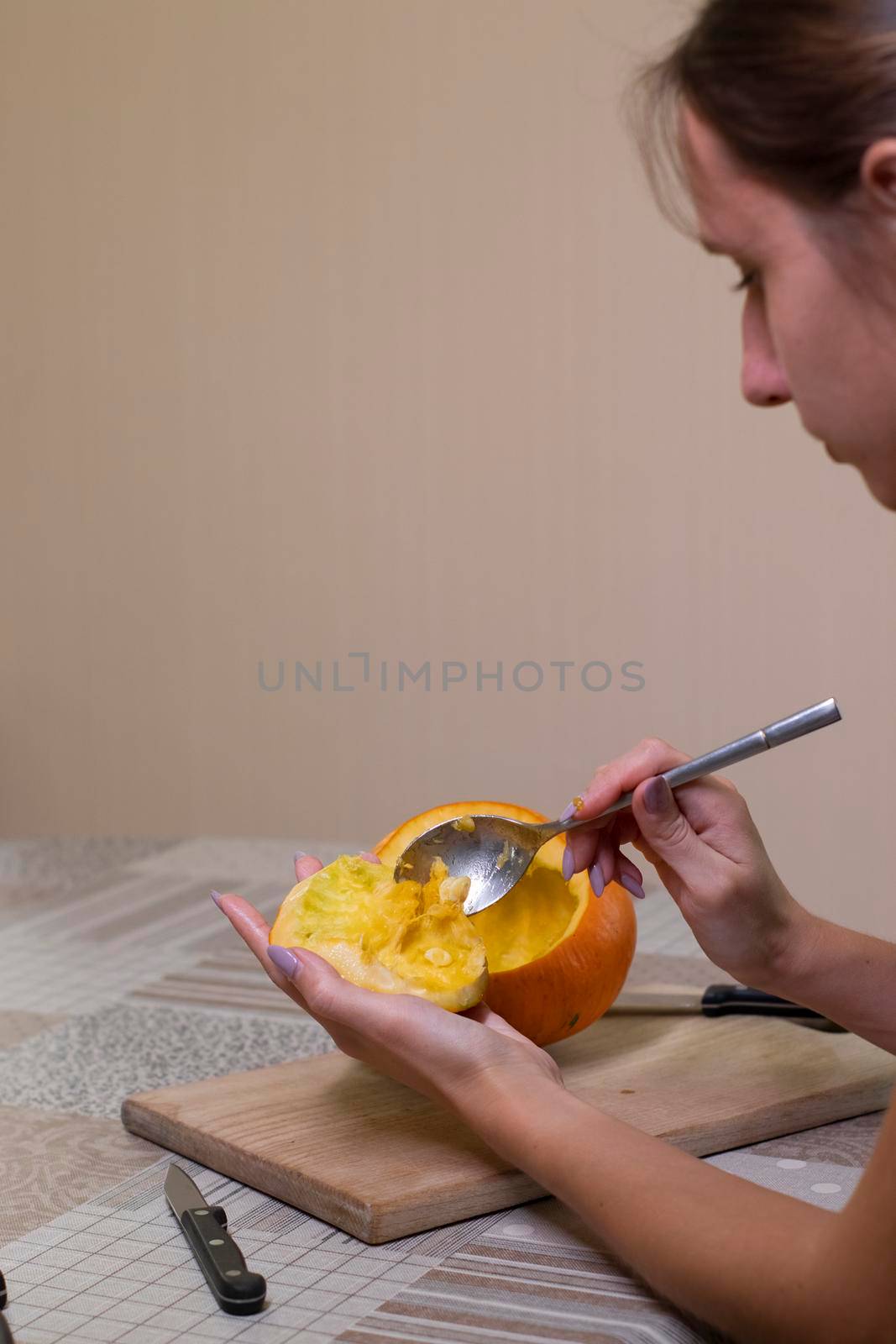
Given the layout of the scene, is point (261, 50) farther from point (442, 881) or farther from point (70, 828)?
point (442, 881)

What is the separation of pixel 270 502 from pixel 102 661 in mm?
688

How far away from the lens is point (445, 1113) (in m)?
0.92

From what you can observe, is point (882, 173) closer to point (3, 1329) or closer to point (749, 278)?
point (749, 278)

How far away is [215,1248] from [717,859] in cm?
42

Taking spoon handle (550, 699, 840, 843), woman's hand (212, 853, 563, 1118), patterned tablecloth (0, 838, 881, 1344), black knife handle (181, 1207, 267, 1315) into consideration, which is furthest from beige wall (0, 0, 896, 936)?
black knife handle (181, 1207, 267, 1315)

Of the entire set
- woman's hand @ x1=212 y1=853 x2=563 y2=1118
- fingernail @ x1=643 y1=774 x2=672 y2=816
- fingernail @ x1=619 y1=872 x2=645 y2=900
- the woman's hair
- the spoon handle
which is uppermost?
the woman's hair

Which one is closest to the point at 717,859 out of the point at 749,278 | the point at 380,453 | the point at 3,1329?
the point at 749,278

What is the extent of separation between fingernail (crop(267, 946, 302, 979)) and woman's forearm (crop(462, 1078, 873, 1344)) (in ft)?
0.50

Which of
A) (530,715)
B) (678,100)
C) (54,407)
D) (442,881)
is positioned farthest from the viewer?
(54,407)

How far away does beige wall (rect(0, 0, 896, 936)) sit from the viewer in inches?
125

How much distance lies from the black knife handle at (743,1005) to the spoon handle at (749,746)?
0.21 meters

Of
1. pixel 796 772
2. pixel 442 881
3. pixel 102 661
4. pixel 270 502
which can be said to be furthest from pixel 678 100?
pixel 102 661

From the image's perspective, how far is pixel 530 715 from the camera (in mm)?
3416

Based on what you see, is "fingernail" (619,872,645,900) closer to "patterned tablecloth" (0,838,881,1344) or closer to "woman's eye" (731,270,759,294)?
"patterned tablecloth" (0,838,881,1344)
